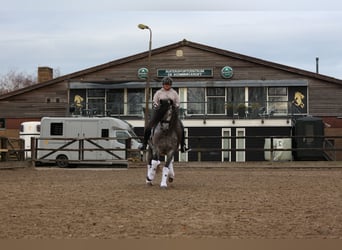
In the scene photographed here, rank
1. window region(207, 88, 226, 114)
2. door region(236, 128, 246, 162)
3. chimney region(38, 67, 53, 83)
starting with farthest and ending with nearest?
1. chimney region(38, 67, 53, 83)
2. window region(207, 88, 226, 114)
3. door region(236, 128, 246, 162)

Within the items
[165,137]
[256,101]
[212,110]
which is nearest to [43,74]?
[212,110]

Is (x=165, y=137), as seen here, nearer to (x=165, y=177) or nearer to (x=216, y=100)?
(x=165, y=177)

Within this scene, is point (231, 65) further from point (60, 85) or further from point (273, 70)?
point (60, 85)

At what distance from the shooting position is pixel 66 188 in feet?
36.8

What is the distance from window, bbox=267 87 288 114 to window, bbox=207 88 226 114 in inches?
125

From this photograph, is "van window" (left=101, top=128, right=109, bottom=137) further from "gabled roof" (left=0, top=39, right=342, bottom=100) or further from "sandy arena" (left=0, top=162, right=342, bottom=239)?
"sandy arena" (left=0, top=162, right=342, bottom=239)

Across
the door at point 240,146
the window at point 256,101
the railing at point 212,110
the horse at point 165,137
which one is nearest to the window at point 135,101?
the railing at point 212,110

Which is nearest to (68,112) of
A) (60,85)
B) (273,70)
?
(60,85)

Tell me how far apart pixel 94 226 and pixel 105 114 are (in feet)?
102

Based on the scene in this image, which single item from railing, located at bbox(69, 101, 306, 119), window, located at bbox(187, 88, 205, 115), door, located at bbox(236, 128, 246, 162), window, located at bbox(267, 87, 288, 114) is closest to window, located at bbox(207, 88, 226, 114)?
railing, located at bbox(69, 101, 306, 119)

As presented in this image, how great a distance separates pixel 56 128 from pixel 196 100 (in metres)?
11.9

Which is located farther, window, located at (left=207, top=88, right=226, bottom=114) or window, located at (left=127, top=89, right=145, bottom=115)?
window, located at (left=127, top=89, right=145, bottom=115)

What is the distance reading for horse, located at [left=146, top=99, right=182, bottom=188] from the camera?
10922 millimetres

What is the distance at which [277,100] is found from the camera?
3709 cm
